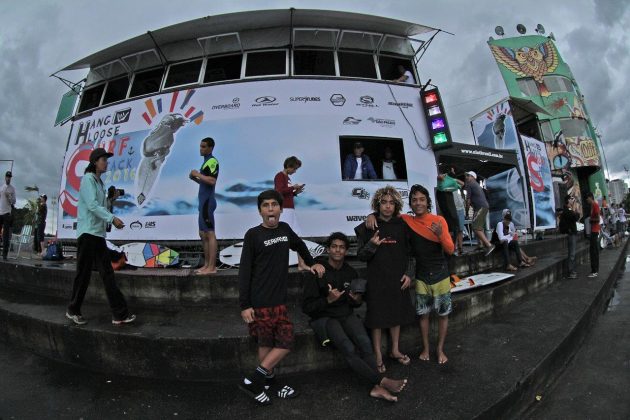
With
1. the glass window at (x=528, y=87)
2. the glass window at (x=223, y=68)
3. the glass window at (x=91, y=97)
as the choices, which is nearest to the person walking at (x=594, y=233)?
the glass window at (x=223, y=68)

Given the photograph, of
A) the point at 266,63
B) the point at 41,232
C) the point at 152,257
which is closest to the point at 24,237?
the point at 41,232

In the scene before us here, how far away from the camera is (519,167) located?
1070 centimetres

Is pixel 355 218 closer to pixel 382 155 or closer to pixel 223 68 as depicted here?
pixel 382 155

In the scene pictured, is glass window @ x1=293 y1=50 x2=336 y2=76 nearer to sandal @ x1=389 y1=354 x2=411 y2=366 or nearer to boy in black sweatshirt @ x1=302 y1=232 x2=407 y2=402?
boy in black sweatshirt @ x1=302 y1=232 x2=407 y2=402

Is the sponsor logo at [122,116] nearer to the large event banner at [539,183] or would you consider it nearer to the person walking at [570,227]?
the person walking at [570,227]

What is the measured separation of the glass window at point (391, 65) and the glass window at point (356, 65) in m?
0.28

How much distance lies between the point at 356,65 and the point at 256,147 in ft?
11.6

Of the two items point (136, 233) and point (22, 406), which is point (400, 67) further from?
point (22, 406)

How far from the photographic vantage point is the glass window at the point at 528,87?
2602 centimetres

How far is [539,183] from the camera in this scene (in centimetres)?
1169

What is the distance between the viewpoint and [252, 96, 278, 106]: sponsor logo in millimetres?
7109

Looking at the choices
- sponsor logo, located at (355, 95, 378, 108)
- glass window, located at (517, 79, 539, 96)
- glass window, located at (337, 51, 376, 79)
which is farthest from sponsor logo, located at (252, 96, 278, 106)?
glass window, located at (517, 79, 539, 96)

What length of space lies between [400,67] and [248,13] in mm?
4018

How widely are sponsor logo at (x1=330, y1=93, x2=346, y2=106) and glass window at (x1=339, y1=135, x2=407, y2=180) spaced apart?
81 centimetres
